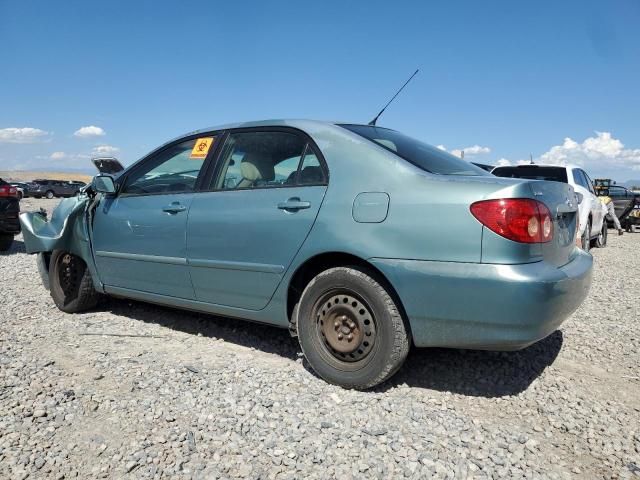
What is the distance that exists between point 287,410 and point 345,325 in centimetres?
58

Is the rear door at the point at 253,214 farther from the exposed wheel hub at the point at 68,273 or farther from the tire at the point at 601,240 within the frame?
the tire at the point at 601,240

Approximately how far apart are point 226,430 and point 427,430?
3.31 feet

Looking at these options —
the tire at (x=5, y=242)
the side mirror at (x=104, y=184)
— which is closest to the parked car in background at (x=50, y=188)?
the tire at (x=5, y=242)

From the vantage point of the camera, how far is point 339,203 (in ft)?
9.57

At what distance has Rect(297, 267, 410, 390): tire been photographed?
276 centimetres

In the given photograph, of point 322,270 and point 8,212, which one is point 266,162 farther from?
point 8,212

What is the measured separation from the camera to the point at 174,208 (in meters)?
3.71

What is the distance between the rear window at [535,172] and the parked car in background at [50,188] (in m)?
42.3

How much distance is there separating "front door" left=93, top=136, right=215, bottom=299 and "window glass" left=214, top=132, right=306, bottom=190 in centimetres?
24

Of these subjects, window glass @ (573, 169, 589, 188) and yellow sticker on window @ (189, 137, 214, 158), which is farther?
window glass @ (573, 169, 589, 188)

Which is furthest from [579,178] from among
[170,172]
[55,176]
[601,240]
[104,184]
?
[55,176]

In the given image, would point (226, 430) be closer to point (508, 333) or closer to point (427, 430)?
point (427, 430)

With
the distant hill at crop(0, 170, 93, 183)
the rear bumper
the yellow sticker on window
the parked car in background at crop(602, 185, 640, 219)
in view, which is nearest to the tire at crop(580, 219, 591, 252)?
the rear bumper

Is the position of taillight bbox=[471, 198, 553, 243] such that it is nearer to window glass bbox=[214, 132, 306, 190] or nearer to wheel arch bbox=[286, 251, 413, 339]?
wheel arch bbox=[286, 251, 413, 339]
